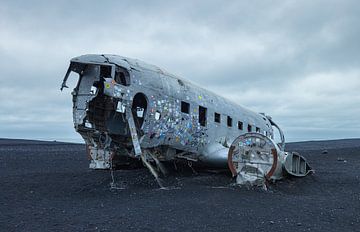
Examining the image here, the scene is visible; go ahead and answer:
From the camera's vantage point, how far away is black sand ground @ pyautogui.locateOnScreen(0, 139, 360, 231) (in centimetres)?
870

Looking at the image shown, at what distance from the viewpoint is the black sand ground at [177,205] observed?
870 centimetres

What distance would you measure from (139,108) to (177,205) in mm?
4707

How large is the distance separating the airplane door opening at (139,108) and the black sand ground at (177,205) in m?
2.59

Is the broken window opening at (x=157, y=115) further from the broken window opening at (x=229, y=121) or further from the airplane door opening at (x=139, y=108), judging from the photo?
the broken window opening at (x=229, y=121)

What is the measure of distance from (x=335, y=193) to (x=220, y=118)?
20.4 feet

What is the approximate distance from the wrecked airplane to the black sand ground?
0.90m

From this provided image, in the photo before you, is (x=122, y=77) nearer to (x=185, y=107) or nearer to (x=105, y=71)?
(x=105, y=71)

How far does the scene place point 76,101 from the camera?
12.2 m

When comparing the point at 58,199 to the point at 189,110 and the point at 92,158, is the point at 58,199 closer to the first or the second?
the point at 92,158

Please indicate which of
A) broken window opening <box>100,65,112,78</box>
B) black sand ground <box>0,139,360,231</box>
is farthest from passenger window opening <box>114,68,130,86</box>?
black sand ground <box>0,139,360,231</box>

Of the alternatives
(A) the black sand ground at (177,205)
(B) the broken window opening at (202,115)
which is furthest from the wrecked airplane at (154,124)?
(A) the black sand ground at (177,205)

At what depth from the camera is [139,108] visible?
45.8 feet

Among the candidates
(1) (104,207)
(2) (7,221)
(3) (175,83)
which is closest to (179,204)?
(1) (104,207)

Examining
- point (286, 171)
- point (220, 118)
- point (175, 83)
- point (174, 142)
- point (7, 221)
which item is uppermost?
point (175, 83)
